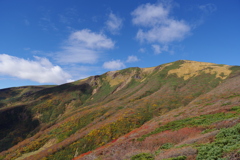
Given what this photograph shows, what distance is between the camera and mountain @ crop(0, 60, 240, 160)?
14.8 metres

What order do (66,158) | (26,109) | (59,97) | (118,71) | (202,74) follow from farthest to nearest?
1. (118,71)
2. (59,97)
3. (202,74)
4. (26,109)
5. (66,158)

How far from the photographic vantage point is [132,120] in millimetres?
45281

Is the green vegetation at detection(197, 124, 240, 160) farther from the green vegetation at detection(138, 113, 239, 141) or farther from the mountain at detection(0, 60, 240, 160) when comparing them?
the green vegetation at detection(138, 113, 239, 141)

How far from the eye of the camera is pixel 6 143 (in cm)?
6012

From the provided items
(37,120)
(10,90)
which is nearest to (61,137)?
(37,120)

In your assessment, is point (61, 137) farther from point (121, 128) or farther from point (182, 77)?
point (182, 77)

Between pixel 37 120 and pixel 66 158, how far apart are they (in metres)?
63.4

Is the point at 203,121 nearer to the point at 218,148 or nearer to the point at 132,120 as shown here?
the point at 218,148

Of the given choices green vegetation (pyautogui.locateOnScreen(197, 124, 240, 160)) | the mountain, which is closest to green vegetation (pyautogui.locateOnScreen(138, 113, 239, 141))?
the mountain

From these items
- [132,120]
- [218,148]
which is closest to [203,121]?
[218,148]

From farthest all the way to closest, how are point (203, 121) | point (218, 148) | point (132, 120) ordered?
1. point (132, 120)
2. point (203, 121)
3. point (218, 148)

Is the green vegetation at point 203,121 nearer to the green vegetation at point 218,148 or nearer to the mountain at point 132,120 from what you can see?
the mountain at point 132,120

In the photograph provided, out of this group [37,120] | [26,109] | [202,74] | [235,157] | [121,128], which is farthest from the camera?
[202,74]

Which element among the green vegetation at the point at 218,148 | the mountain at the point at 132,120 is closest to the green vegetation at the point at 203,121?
the mountain at the point at 132,120
